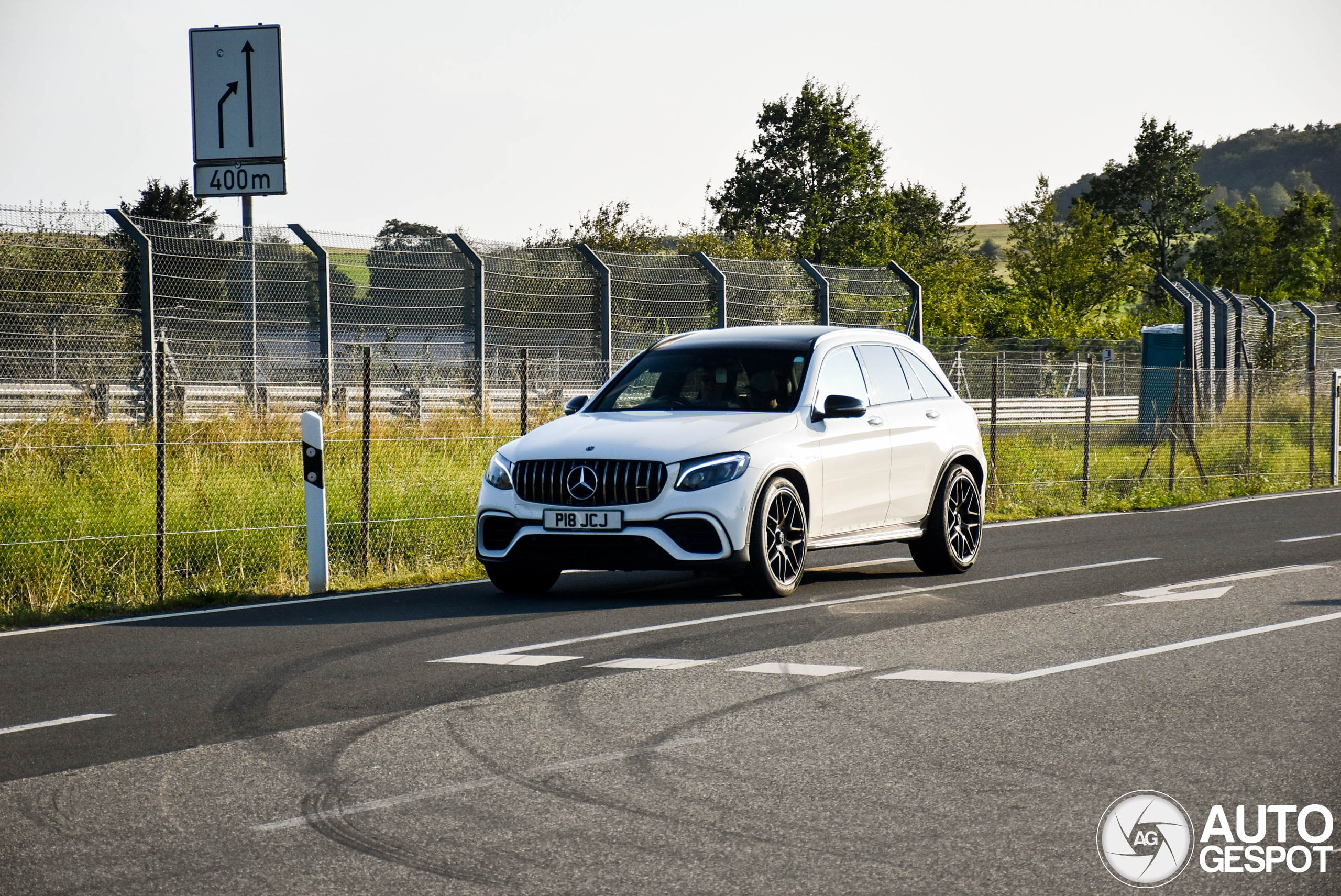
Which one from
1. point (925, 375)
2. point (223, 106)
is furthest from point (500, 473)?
point (223, 106)

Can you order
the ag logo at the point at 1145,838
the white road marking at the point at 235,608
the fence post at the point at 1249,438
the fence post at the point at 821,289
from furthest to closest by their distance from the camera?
1. the fence post at the point at 1249,438
2. the fence post at the point at 821,289
3. the white road marking at the point at 235,608
4. the ag logo at the point at 1145,838

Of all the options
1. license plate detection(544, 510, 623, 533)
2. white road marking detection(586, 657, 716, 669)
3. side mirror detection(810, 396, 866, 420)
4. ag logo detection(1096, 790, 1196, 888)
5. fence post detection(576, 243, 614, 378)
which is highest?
fence post detection(576, 243, 614, 378)

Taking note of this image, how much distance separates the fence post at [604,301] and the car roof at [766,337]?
6139 millimetres

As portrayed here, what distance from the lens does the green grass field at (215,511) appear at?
34.4 ft

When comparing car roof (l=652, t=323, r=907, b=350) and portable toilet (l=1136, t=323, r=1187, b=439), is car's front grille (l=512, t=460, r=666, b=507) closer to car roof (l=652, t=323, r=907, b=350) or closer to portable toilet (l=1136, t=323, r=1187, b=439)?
car roof (l=652, t=323, r=907, b=350)

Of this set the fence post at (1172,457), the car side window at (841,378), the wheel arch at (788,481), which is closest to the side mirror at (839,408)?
the car side window at (841,378)

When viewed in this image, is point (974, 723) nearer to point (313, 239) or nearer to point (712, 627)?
point (712, 627)

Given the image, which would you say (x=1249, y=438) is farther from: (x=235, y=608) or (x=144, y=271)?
(x=235, y=608)

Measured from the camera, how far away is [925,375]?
1198 cm

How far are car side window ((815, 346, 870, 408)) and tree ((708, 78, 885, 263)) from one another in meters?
64.9

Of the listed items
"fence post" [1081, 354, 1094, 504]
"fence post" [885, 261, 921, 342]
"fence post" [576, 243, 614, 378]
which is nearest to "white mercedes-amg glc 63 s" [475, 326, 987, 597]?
"fence post" [576, 243, 614, 378]

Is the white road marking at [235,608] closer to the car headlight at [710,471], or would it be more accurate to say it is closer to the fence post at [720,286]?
the car headlight at [710,471]

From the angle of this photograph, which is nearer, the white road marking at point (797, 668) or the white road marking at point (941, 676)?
the white road marking at point (941, 676)

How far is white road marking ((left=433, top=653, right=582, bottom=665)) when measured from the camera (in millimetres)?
7465
